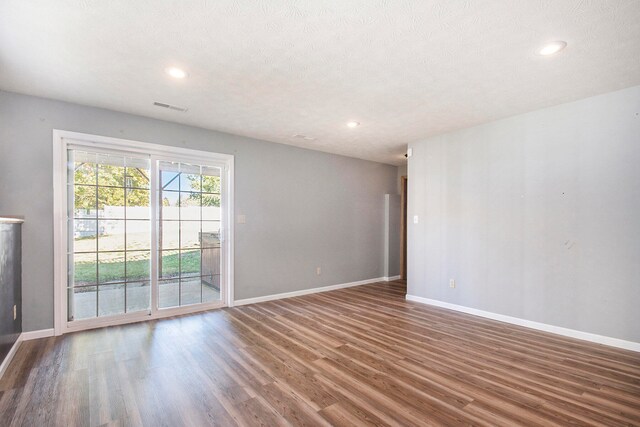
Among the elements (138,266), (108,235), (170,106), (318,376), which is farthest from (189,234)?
(318,376)

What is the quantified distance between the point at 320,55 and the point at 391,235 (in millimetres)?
4980

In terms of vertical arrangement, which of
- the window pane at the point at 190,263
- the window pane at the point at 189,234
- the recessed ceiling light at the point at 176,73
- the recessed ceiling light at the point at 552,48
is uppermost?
the recessed ceiling light at the point at 552,48

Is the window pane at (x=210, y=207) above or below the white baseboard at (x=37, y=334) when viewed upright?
above

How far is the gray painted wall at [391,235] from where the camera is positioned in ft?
22.5

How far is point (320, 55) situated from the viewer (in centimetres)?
253

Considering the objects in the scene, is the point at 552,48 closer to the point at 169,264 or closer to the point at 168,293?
the point at 169,264

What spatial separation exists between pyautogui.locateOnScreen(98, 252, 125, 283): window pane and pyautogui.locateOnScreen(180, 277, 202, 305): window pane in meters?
0.77

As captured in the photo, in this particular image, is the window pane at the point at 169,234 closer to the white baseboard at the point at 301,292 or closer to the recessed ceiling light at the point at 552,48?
the white baseboard at the point at 301,292

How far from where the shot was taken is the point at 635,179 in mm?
3070

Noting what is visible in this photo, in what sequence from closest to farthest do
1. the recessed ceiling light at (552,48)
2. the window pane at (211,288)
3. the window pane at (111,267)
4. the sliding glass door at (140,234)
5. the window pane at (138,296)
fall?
the recessed ceiling light at (552,48)
the sliding glass door at (140,234)
the window pane at (111,267)
the window pane at (138,296)
the window pane at (211,288)

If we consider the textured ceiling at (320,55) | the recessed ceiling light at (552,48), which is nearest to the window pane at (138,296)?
the textured ceiling at (320,55)

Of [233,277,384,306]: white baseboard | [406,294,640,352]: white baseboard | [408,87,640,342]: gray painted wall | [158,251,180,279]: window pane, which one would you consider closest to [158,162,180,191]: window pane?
[158,251,180,279]: window pane

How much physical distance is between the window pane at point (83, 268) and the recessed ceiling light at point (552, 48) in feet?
16.4

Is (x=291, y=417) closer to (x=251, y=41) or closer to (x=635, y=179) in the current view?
(x=251, y=41)
